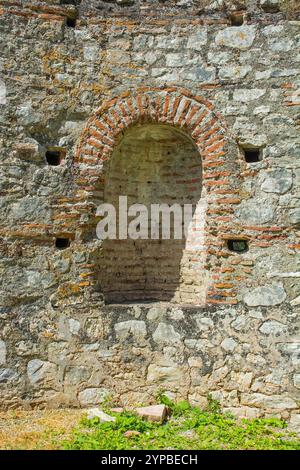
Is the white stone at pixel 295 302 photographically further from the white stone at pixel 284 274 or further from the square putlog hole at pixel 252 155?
the square putlog hole at pixel 252 155

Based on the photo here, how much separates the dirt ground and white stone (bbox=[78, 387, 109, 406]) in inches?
4.6

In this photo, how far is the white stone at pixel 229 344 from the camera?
487 centimetres

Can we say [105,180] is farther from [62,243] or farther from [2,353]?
[2,353]

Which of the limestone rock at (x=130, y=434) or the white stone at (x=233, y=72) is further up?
the white stone at (x=233, y=72)

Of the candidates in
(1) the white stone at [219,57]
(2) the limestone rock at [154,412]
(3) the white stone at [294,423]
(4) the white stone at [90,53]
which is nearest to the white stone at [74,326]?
(2) the limestone rock at [154,412]

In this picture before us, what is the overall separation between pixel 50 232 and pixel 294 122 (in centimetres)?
274

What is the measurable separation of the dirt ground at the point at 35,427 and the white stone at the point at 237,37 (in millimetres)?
4087

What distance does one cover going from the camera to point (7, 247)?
493cm

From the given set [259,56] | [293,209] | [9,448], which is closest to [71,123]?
[259,56]

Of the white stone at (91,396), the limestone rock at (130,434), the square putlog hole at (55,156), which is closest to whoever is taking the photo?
the limestone rock at (130,434)

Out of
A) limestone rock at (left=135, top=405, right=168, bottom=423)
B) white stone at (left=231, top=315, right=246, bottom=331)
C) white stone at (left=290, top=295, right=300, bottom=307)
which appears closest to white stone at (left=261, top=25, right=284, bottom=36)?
white stone at (left=290, top=295, right=300, bottom=307)

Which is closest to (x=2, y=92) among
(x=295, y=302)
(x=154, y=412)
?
(x=154, y=412)

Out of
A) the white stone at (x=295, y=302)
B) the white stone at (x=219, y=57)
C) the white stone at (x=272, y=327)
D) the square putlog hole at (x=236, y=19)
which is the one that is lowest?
the white stone at (x=272, y=327)

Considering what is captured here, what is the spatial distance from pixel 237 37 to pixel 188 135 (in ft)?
3.77
